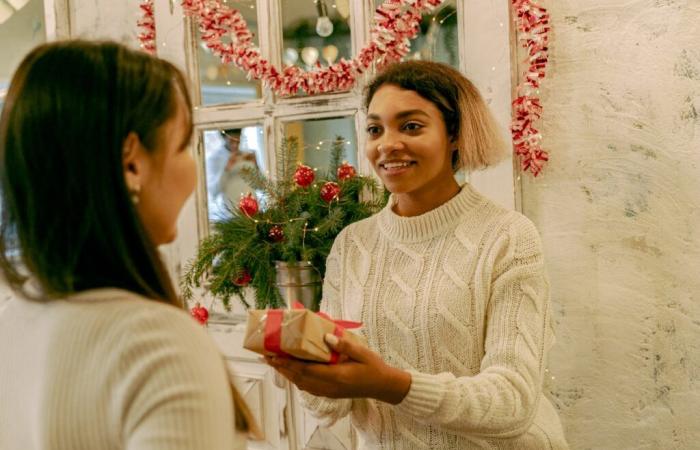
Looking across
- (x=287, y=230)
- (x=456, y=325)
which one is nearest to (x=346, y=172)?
(x=287, y=230)

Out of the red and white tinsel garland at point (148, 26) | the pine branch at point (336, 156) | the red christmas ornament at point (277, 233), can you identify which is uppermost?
the red and white tinsel garland at point (148, 26)

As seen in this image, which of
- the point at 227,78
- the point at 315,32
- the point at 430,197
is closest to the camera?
the point at 430,197

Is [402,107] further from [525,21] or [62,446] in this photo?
[62,446]

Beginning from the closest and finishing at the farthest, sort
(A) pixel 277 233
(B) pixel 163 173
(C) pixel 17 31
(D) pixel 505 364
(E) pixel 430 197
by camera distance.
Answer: (B) pixel 163 173
(D) pixel 505 364
(E) pixel 430 197
(A) pixel 277 233
(C) pixel 17 31

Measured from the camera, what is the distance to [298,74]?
2.02m

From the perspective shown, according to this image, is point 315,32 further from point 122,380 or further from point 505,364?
point 122,380

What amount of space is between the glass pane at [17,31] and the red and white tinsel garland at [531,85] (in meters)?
1.91

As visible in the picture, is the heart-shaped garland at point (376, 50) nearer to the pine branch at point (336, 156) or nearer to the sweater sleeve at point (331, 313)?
the pine branch at point (336, 156)

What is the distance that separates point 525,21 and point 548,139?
0.99ft

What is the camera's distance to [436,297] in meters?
1.32

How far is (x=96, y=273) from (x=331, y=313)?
86 cm

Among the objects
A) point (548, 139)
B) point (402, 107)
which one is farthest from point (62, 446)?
point (548, 139)

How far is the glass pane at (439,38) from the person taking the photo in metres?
1.86

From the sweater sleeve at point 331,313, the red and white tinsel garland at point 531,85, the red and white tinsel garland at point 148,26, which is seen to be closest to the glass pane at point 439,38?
the red and white tinsel garland at point 531,85
